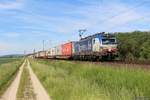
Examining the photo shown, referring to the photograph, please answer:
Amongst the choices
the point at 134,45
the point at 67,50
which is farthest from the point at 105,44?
the point at 134,45

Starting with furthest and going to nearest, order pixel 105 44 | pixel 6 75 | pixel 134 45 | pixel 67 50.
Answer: pixel 134 45, pixel 67 50, pixel 6 75, pixel 105 44

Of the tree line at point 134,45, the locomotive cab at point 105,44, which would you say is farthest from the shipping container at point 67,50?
the locomotive cab at point 105,44

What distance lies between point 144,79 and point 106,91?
2.12 meters

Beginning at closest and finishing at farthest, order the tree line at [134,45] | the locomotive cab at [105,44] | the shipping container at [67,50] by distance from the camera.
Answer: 1. the locomotive cab at [105,44]
2. the tree line at [134,45]
3. the shipping container at [67,50]

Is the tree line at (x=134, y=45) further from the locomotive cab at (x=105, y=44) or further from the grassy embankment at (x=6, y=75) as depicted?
the locomotive cab at (x=105, y=44)

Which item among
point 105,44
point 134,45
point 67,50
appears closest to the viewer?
point 105,44

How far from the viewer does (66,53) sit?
75500mm

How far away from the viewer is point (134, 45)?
77.4 m

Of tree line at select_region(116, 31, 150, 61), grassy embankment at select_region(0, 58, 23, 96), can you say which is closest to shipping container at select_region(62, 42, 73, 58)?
tree line at select_region(116, 31, 150, 61)

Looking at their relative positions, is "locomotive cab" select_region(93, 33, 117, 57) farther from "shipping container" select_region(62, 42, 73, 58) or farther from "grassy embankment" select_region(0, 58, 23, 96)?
"shipping container" select_region(62, 42, 73, 58)

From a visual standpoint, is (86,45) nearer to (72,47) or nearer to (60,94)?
(72,47)

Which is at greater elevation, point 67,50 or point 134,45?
point 134,45

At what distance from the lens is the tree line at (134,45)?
6875 centimetres

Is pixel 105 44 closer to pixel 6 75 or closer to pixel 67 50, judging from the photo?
pixel 6 75
